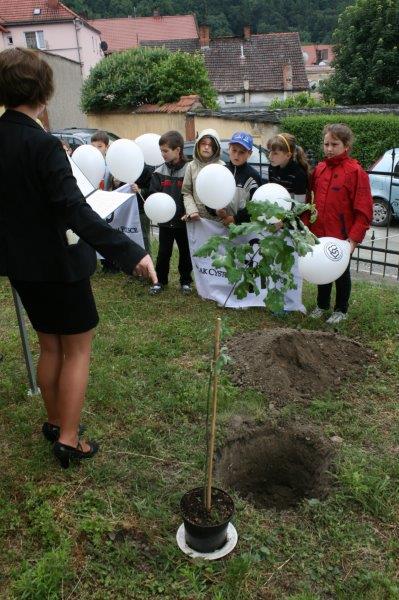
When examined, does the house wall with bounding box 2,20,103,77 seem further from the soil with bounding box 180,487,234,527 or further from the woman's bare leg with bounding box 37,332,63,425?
the soil with bounding box 180,487,234,527

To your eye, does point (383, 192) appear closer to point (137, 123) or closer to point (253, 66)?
point (137, 123)

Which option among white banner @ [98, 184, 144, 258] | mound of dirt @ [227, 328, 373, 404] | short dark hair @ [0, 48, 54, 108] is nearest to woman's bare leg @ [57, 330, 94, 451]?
short dark hair @ [0, 48, 54, 108]

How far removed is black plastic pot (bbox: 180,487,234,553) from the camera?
2.30 metres

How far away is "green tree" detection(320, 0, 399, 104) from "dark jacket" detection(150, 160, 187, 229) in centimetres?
2095

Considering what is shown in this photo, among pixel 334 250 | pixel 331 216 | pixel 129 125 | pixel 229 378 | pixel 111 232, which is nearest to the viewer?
pixel 111 232

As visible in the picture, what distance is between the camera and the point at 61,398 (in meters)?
2.66

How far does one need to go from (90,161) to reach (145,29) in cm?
5840

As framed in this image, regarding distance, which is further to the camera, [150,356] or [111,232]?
[150,356]

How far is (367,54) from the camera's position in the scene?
23734mm

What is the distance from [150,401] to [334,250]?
1.86 meters

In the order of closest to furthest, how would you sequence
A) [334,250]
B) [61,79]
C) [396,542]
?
[396,542] < [334,250] < [61,79]

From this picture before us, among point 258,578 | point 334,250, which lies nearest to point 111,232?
point 258,578

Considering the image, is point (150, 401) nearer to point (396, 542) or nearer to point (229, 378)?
point (229, 378)

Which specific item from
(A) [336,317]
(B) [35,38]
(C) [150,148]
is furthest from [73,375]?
(B) [35,38]
